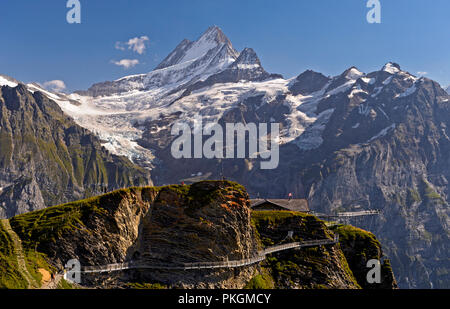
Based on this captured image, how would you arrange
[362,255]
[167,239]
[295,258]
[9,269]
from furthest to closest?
[362,255] < [295,258] < [167,239] < [9,269]

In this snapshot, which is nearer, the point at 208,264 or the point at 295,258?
the point at 208,264

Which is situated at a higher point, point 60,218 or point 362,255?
point 60,218

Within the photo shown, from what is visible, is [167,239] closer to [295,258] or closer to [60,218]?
[60,218]

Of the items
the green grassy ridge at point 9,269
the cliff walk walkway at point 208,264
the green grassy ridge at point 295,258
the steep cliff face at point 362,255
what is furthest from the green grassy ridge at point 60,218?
the steep cliff face at point 362,255

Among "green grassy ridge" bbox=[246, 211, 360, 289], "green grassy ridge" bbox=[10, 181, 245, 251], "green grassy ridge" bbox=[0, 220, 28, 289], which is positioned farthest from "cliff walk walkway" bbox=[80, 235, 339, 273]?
"green grassy ridge" bbox=[0, 220, 28, 289]

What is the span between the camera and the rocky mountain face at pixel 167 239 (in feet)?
275

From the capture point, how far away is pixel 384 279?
444 ft

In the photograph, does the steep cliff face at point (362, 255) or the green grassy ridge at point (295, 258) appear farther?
the steep cliff face at point (362, 255)

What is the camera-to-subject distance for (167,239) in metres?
94.8

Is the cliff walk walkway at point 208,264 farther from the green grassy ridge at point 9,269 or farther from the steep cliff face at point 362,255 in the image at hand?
the steep cliff face at point 362,255

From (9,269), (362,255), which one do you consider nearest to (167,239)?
(9,269)

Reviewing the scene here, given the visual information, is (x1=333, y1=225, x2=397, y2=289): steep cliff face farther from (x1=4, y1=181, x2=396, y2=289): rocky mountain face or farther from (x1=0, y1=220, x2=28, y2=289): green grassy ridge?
(x1=0, y1=220, x2=28, y2=289): green grassy ridge

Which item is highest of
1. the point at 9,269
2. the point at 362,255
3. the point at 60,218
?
the point at 60,218

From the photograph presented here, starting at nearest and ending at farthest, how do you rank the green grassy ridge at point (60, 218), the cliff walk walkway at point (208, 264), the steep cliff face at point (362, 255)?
the green grassy ridge at point (60, 218)
the cliff walk walkway at point (208, 264)
the steep cliff face at point (362, 255)
